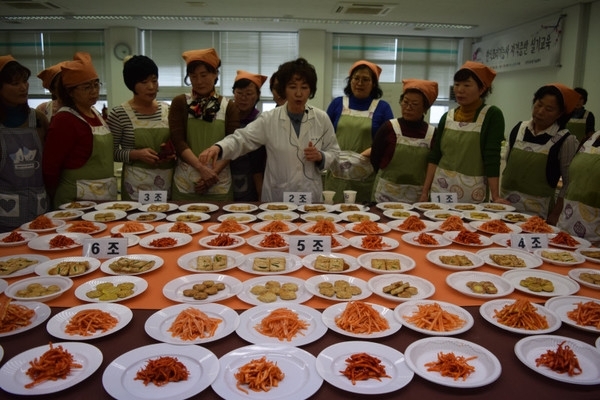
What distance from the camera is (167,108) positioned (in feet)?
11.2

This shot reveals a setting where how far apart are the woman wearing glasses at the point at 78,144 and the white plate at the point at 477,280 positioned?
2.47m

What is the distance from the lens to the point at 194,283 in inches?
66.2

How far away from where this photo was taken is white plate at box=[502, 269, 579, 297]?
63.5 inches

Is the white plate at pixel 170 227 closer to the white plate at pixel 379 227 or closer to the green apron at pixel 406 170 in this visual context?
the white plate at pixel 379 227

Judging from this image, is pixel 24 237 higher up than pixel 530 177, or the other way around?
pixel 530 177

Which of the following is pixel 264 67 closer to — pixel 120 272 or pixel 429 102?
pixel 429 102

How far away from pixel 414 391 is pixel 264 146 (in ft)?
8.64

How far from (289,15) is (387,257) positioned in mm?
6595

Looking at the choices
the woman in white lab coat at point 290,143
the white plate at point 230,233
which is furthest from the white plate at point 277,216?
the woman in white lab coat at point 290,143

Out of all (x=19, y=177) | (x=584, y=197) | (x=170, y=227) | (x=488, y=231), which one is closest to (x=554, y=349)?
(x=488, y=231)

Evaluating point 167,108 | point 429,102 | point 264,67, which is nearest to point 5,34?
point 264,67

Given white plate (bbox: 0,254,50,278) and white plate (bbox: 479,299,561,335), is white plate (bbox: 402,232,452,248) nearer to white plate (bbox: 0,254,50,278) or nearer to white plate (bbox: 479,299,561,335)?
white plate (bbox: 479,299,561,335)

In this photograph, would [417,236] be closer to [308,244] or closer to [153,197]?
[308,244]

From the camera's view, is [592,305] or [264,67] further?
[264,67]
